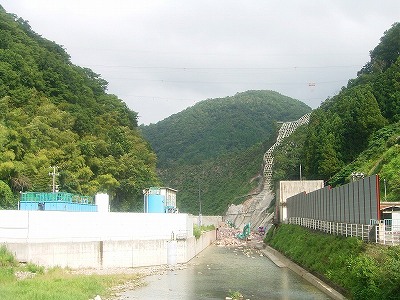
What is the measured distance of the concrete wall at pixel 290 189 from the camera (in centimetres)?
6038

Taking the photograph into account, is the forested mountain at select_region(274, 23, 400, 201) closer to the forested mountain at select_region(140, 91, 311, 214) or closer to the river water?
the river water

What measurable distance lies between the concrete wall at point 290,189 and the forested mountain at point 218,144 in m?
35.5

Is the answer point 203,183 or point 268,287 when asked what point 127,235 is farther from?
point 203,183

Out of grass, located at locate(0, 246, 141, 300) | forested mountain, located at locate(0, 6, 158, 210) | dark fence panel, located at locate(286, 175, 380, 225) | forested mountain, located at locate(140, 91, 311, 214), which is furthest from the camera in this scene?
forested mountain, located at locate(140, 91, 311, 214)

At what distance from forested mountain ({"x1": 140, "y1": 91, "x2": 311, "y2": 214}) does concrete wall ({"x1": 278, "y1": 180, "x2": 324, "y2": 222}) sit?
35.5 metres

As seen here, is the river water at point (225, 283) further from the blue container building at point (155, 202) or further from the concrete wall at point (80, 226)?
the blue container building at point (155, 202)

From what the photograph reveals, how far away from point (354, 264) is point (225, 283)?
11349mm

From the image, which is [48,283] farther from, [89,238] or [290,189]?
[290,189]

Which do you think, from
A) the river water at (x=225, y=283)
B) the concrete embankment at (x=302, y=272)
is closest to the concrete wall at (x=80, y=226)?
the river water at (x=225, y=283)

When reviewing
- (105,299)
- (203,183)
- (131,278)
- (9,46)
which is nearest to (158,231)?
→ (131,278)

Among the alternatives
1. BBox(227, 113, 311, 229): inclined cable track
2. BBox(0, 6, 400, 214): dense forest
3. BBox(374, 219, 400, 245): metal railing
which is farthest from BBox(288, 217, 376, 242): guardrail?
BBox(227, 113, 311, 229): inclined cable track

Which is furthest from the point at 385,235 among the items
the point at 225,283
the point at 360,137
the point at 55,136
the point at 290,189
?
the point at 290,189

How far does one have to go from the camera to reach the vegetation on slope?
16.5 meters

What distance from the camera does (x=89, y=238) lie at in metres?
33.7
